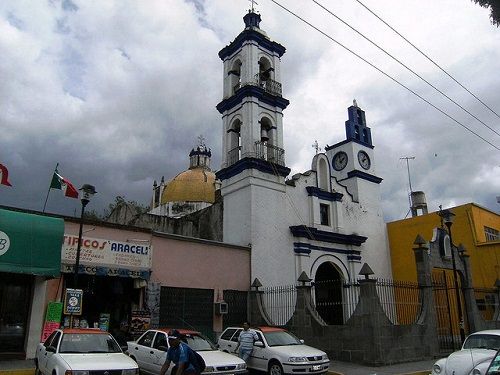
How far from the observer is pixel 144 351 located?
11.6 metres

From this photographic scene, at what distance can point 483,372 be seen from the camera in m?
9.04

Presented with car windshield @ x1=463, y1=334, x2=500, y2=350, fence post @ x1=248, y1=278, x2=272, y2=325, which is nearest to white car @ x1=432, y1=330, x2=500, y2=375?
car windshield @ x1=463, y1=334, x2=500, y2=350

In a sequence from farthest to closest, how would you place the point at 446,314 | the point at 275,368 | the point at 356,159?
the point at 356,159 < the point at 446,314 < the point at 275,368

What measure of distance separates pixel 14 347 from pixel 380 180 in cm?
2173

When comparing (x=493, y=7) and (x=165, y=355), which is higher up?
(x=493, y=7)

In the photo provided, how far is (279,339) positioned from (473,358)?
16.9ft

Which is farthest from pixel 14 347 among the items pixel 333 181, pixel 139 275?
pixel 333 181

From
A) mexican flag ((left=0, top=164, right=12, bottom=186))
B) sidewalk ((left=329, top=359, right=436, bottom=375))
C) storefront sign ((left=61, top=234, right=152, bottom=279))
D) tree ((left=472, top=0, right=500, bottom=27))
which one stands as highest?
mexican flag ((left=0, top=164, right=12, bottom=186))

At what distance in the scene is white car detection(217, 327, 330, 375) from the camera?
1159 centimetres

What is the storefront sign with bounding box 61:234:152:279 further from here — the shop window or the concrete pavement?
the shop window

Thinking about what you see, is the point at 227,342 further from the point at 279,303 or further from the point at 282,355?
the point at 279,303

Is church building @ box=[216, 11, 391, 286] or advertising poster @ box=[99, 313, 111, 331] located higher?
church building @ box=[216, 11, 391, 286]

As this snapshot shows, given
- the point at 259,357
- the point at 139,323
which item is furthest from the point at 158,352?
the point at 139,323

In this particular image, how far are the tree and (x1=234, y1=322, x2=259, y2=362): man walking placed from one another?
974 centimetres
